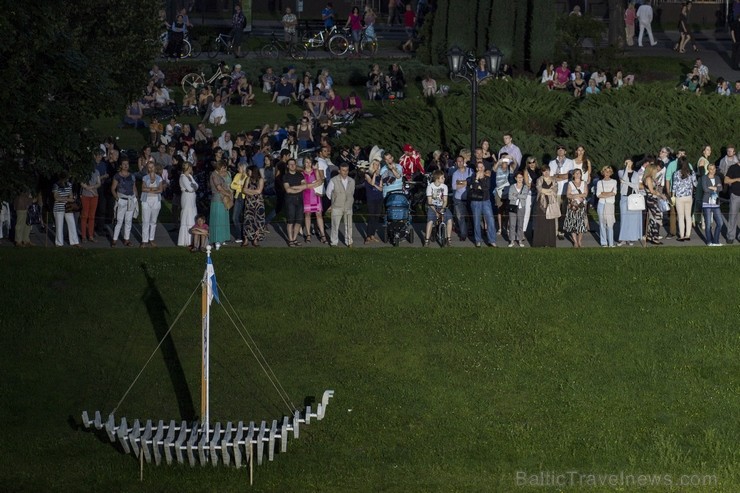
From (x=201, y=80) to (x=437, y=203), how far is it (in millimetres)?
20404

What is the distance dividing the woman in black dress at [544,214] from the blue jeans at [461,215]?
1.29m

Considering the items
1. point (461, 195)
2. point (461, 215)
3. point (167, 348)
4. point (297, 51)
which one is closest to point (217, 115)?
point (297, 51)

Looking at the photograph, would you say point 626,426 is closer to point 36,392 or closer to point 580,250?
point 580,250

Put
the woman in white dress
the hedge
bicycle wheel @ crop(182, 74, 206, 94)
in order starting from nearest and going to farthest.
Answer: the woman in white dress
the hedge
bicycle wheel @ crop(182, 74, 206, 94)

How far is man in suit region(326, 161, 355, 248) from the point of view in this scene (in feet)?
101

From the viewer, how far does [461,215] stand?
103 feet

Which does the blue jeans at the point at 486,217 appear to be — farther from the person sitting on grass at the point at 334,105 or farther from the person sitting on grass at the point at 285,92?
the person sitting on grass at the point at 285,92

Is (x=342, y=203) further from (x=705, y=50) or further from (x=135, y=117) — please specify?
(x=705, y=50)

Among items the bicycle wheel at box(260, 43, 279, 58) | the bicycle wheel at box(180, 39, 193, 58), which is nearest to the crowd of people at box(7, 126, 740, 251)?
the bicycle wheel at box(180, 39, 193, 58)

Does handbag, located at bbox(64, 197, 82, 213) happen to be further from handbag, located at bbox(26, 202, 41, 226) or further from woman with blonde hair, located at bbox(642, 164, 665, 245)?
woman with blonde hair, located at bbox(642, 164, 665, 245)

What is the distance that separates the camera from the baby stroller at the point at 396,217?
31.0m

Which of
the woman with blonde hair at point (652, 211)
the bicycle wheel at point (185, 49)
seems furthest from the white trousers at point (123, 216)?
the bicycle wheel at point (185, 49)

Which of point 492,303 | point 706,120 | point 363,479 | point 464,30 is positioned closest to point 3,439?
point 363,479

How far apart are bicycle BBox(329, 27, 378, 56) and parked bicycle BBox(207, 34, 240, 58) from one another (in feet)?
11.0
